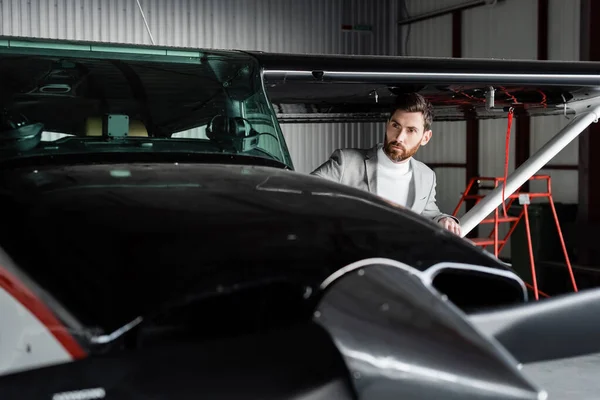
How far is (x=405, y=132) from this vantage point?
3.58m

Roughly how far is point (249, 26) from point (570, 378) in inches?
379

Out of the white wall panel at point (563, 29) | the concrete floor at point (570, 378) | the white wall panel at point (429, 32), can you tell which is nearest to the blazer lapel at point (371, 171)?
the concrete floor at point (570, 378)

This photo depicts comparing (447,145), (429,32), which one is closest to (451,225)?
(447,145)

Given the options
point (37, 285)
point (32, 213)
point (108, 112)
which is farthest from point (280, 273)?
point (108, 112)

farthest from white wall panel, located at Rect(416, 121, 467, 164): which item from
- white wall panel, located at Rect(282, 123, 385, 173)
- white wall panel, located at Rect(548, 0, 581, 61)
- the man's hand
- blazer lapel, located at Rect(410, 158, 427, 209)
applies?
the man's hand

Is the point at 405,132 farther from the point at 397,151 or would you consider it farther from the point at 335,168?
the point at 335,168

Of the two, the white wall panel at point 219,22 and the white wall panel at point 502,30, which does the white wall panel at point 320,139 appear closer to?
the white wall panel at point 219,22

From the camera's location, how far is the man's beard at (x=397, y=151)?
11.9ft

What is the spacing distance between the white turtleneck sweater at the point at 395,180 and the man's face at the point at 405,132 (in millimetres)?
89

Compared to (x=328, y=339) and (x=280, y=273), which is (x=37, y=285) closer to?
(x=280, y=273)

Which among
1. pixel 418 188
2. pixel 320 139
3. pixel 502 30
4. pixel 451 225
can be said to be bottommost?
pixel 451 225

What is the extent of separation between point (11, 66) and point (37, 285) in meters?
1.31

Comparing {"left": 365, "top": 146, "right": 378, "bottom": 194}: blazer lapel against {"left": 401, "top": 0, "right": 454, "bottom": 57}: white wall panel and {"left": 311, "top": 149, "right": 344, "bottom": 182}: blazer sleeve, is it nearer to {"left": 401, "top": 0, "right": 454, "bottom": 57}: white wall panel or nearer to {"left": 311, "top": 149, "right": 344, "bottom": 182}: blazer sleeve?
{"left": 311, "top": 149, "right": 344, "bottom": 182}: blazer sleeve

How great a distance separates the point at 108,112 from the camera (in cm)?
249
